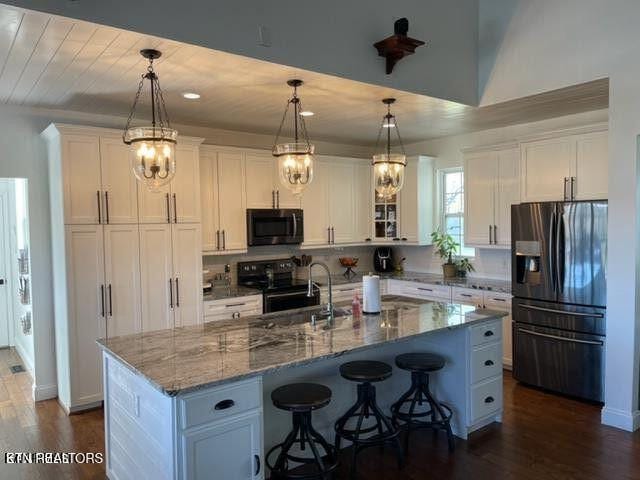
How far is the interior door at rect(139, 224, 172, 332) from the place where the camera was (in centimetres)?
431

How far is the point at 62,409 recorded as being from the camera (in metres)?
4.17

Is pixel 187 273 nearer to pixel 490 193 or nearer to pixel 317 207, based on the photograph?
pixel 317 207

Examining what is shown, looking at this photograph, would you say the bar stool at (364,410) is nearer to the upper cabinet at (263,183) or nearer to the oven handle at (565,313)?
the oven handle at (565,313)

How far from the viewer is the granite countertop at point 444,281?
16.6 feet

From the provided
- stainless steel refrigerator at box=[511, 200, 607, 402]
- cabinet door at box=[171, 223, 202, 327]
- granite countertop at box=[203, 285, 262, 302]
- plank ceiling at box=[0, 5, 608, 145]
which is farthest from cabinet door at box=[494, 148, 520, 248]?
cabinet door at box=[171, 223, 202, 327]

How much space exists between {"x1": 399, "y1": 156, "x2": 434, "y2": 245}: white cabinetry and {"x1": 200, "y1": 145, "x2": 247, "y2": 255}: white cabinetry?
219 centimetres

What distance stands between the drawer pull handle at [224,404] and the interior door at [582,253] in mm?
3240

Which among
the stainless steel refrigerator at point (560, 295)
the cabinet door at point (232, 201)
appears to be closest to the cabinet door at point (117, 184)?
the cabinet door at point (232, 201)

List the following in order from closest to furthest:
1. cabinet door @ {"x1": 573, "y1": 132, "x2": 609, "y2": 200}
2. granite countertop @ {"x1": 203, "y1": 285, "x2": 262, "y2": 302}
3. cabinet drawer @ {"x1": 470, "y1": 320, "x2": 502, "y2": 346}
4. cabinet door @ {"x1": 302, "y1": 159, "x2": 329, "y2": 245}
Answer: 1. cabinet drawer @ {"x1": 470, "y1": 320, "x2": 502, "y2": 346}
2. cabinet door @ {"x1": 573, "y1": 132, "x2": 609, "y2": 200}
3. granite countertop @ {"x1": 203, "y1": 285, "x2": 262, "y2": 302}
4. cabinet door @ {"x1": 302, "y1": 159, "x2": 329, "y2": 245}

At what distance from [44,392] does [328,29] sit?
409cm

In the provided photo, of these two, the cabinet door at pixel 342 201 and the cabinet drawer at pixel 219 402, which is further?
the cabinet door at pixel 342 201

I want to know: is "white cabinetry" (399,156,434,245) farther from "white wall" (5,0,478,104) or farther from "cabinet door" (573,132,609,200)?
"cabinet door" (573,132,609,200)

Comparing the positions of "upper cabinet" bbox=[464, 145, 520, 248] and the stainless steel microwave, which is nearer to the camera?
"upper cabinet" bbox=[464, 145, 520, 248]

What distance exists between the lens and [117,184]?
13.7 feet
